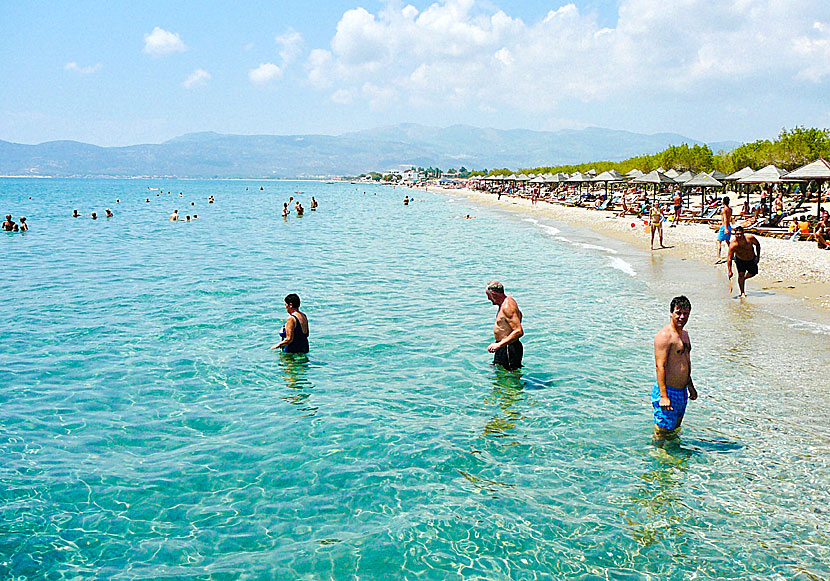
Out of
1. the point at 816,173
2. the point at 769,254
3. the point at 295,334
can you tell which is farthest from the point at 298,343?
the point at 816,173

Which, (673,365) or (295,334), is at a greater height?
(673,365)

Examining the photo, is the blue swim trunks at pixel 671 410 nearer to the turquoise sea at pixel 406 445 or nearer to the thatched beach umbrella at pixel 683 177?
the turquoise sea at pixel 406 445

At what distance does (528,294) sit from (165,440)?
1146cm

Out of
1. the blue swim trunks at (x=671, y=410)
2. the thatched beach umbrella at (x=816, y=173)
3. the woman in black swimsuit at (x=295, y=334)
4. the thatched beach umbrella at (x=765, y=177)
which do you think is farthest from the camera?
the thatched beach umbrella at (x=765, y=177)

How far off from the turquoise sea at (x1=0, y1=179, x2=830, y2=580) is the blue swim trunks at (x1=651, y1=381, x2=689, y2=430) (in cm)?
39

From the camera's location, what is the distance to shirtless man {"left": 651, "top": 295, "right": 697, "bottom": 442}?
21.4ft

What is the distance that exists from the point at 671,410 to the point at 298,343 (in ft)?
21.4

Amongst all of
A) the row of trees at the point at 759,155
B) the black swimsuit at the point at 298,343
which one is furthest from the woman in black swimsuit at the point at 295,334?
Answer: the row of trees at the point at 759,155

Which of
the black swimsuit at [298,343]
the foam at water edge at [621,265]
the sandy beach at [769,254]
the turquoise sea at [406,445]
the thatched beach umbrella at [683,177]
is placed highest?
the thatched beach umbrella at [683,177]

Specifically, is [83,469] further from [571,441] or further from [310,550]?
[571,441]

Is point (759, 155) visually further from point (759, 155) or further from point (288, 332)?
point (288, 332)

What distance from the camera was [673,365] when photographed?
6.67 m

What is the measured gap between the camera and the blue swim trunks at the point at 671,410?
6.88m

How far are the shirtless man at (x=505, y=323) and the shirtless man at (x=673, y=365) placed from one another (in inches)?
95.9
